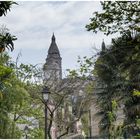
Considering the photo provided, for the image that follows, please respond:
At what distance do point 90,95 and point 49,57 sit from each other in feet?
350

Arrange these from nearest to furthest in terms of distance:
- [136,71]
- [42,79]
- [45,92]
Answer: [45,92], [136,71], [42,79]

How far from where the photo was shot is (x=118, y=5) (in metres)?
11.7

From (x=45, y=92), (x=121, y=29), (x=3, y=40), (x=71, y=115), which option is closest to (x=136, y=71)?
(x=45, y=92)

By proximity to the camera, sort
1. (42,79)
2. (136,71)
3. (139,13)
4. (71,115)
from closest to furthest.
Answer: (139,13)
(136,71)
(42,79)
(71,115)

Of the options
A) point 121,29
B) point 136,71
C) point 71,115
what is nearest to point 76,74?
point 136,71

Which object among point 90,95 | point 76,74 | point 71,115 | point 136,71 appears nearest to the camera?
point 136,71

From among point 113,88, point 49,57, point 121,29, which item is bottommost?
point 121,29

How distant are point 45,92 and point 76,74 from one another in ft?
51.1

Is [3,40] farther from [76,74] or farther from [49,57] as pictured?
[49,57]

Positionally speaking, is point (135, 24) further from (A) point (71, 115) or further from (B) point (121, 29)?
(A) point (71, 115)

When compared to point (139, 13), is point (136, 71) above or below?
above

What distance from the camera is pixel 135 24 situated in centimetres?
1140

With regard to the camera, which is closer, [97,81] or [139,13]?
[139,13]

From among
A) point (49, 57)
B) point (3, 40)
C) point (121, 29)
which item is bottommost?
point (3, 40)
